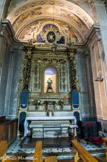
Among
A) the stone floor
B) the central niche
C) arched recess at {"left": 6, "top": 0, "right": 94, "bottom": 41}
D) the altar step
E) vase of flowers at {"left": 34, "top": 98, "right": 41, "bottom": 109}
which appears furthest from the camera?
the central niche

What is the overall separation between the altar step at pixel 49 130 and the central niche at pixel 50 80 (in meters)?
2.59

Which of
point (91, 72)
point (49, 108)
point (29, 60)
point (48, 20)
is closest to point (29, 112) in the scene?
point (49, 108)

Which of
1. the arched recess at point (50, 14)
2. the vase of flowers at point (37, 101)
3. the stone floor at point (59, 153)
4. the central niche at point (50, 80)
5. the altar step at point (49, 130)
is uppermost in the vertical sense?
the arched recess at point (50, 14)

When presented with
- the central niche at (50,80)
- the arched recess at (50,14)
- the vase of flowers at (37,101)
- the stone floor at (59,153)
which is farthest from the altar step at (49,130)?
the arched recess at (50,14)

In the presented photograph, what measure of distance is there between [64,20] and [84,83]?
6.07 meters

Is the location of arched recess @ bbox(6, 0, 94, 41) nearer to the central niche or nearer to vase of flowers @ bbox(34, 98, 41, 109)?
the central niche

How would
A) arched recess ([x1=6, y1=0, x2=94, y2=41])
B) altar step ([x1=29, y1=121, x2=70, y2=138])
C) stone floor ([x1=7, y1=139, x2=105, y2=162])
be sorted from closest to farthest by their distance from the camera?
stone floor ([x1=7, y1=139, x2=105, y2=162])
altar step ([x1=29, y1=121, x2=70, y2=138])
arched recess ([x1=6, y1=0, x2=94, y2=41])

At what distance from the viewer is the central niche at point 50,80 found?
782cm

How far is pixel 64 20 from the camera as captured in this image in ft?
31.0

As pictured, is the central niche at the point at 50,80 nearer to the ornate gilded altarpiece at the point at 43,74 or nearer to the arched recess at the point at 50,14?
the ornate gilded altarpiece at the point at 43,74

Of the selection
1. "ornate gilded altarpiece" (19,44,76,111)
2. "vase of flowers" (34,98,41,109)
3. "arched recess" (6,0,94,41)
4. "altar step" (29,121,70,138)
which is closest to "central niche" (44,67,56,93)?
"ornate gilded altarpiece" (19,44,76,111)

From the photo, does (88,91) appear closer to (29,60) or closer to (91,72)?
(91,72)

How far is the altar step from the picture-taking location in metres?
5.79

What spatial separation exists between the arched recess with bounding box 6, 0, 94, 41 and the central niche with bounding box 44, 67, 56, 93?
410 centimetres
